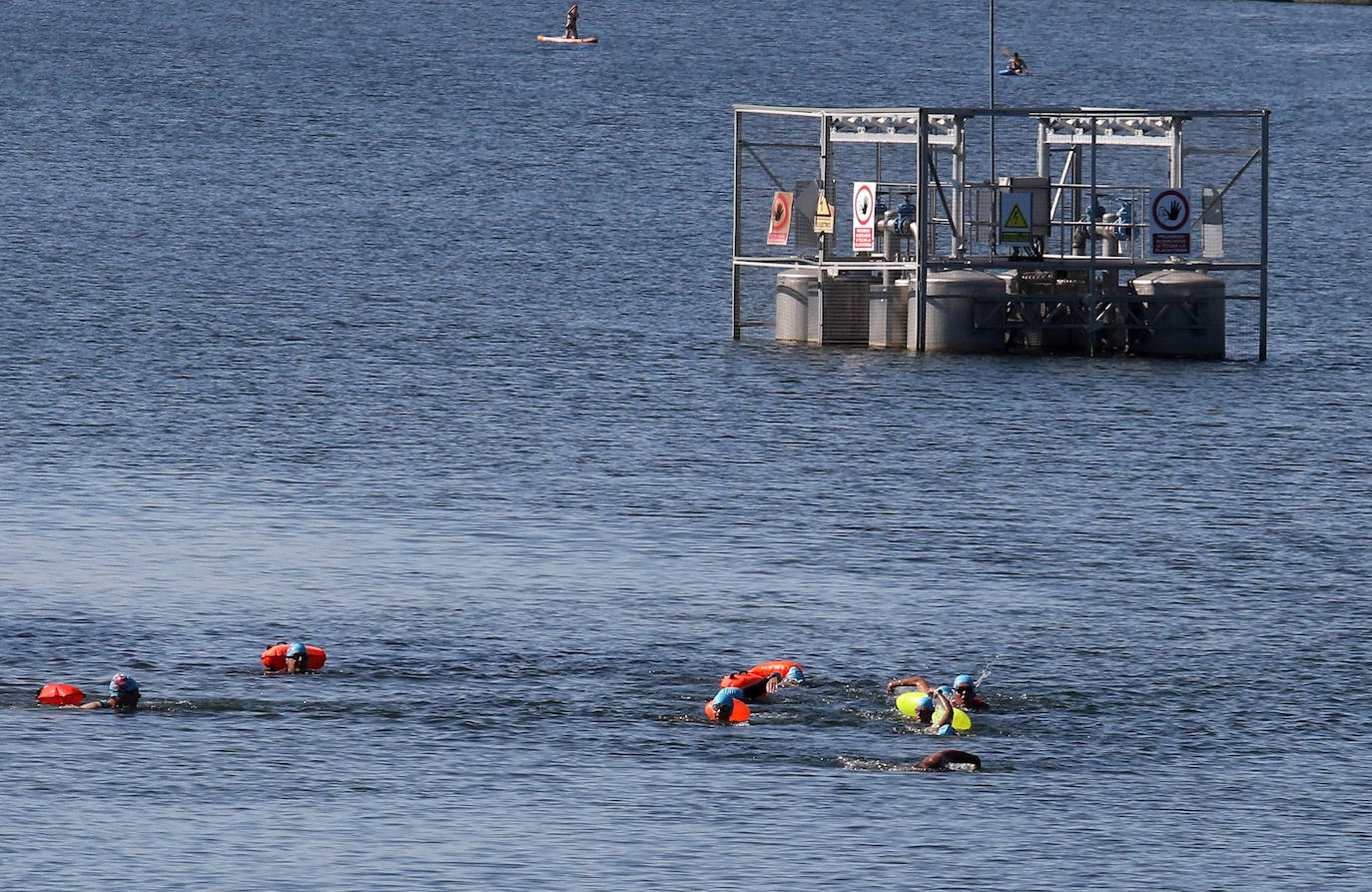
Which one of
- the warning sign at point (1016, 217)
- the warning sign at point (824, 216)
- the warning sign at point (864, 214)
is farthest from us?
the warning sign at point (864, 214)

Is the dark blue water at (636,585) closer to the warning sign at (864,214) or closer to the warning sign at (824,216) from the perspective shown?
the warning sign at (864,214)

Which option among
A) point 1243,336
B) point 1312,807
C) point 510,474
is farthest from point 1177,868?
point 1243,336

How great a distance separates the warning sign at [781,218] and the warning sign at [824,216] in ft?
2.52

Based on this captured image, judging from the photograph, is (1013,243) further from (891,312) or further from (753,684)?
(753,684)

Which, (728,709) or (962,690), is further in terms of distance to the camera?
(962,690)

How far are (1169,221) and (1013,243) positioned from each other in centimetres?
377

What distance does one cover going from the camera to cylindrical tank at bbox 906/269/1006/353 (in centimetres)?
5856

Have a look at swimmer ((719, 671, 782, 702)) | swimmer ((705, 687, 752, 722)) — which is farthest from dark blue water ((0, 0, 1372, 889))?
swimmer ((719, 671, 782, 702))

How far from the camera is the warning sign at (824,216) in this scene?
59.3 m

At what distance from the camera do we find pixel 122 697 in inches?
1198

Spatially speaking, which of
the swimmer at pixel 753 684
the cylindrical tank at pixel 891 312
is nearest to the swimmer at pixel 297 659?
the swimmer at pixel 753 684

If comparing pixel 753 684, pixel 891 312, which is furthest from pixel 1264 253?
pixel 753 684

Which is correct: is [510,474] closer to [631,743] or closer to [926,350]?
[926,350]

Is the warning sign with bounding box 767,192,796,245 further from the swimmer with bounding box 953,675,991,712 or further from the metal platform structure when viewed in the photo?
the swimmer with bounding box 953,675,991,712
